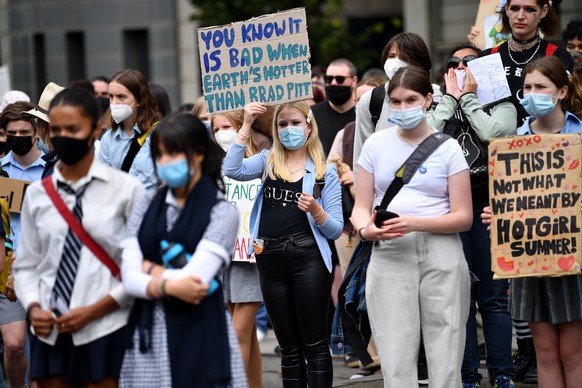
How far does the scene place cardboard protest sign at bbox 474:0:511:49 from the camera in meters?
9.28

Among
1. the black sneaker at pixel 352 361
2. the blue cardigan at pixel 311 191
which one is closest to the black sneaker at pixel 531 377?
the black sneaker at pixel 352 361

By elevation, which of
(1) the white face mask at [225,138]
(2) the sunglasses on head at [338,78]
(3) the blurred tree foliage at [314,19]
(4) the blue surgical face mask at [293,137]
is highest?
(3) the blurred tree foliage at [314,19]

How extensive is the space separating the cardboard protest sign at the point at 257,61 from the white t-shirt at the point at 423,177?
48.2 inches

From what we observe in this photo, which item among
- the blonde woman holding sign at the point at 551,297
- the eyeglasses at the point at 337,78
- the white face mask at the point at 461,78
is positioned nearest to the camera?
the blonde woman holding sign at the point at 551,297

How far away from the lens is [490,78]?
7387mm

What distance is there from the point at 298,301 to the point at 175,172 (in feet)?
7.04

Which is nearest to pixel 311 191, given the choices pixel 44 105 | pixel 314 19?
pixel 44 105

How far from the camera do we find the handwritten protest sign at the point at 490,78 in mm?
7359

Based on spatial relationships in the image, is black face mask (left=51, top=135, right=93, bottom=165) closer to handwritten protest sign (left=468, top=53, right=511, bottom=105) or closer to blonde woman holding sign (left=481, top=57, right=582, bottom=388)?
blonde woman holding sign (left=481, top=57, right=582, bottom=388)

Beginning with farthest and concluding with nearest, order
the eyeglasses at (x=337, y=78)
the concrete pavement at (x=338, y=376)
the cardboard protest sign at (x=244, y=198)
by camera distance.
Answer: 1. the eyeglasses at (x=337, y=78)
2. the concrete pavement at (x=338, y=376)
3. the cardboard protest sign at (x=244, y=198)

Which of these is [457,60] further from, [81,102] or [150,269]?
[150,269]

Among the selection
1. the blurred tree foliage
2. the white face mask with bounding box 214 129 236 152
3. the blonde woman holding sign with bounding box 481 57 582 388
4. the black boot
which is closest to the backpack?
the white face mask with bounding box 214 129 236 152

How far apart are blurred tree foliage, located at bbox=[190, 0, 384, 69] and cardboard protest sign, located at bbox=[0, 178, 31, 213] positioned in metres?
9.46

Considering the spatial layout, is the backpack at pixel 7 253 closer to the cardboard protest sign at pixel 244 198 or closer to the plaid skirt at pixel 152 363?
the cardboard protest sign at pixel 244 198
